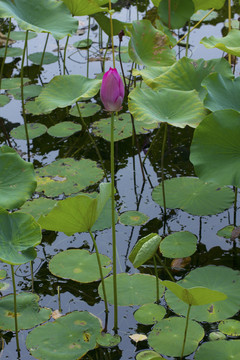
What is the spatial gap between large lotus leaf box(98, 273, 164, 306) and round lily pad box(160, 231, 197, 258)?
157 millimetres

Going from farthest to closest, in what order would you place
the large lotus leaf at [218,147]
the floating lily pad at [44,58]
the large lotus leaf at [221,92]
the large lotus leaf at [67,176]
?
1. the floating lily pad at [44,58]
2. the large lotus leaf at [67,176]
3. the large lotus leaf at [221,92]
4. the large lotus leaf at [218,147]

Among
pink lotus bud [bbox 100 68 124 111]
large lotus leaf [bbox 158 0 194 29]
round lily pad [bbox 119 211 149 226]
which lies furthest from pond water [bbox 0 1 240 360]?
pink lotus bud [bbox 100 68 124 111]

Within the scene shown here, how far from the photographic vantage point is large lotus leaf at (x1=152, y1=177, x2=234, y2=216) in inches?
90.2

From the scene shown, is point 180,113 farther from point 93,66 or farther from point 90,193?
point 93,66

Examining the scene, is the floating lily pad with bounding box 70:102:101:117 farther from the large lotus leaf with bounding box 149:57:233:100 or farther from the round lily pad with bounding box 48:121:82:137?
the large lotus leaf with bounding box 149:57:233:100

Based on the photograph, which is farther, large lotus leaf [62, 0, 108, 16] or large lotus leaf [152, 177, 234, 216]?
large lotus leaf [62, 0, 108, 16]

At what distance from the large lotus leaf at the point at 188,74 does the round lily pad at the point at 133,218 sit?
55 centimetres

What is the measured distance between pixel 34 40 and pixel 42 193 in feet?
7.18

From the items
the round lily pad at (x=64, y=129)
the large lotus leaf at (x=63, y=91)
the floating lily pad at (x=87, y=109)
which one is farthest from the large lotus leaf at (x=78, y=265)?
the floating lily pad at (x=87, y=109)

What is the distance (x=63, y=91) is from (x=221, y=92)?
757 millimetres

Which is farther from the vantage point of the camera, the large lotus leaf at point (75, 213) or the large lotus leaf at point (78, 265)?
the large lotus leaf at point (78, 265)

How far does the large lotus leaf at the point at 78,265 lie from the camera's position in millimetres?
1962

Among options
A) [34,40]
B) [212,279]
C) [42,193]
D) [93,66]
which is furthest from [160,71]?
[34,40]

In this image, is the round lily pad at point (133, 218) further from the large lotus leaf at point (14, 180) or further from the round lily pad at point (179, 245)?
the large lotus leaf at point (14, 180)
